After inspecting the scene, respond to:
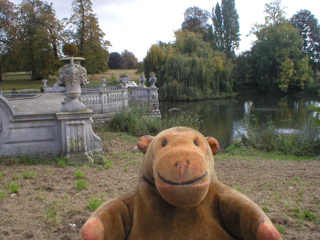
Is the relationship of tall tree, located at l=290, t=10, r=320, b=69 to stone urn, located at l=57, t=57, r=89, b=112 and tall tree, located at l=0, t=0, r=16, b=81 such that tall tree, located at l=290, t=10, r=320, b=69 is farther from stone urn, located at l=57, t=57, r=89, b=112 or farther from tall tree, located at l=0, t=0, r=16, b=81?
stone urn, located at l=57, t=57, r=89, b=112

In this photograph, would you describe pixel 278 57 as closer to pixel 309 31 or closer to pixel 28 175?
pixel 309 31

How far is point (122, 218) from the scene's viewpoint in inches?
74.7

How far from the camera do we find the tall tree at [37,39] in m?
40.3

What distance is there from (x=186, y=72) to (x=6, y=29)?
30.1m

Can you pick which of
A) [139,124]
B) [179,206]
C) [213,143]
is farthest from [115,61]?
[179,206]

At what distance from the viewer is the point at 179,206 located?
5.37ft

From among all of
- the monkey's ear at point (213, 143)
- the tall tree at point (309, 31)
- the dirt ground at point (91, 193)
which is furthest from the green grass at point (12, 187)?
the tall tree at point (309, 31)

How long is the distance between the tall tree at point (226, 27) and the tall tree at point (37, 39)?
25.8 meters

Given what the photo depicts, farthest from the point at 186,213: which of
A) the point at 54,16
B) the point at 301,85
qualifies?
the point at 54,16

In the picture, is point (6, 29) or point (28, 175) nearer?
point (28, 175)

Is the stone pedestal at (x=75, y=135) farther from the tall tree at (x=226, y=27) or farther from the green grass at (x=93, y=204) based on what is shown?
the tall tree at (x=226, y=27)

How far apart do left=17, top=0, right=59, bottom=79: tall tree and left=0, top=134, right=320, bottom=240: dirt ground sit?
3789 centimetres

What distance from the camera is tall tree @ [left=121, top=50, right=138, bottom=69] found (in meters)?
63.8

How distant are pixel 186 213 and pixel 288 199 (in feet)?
9.10
